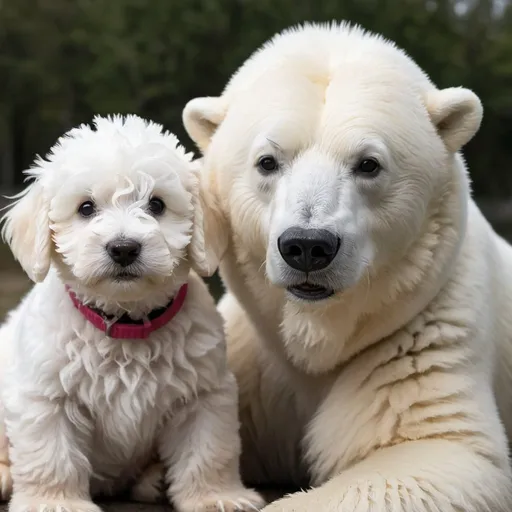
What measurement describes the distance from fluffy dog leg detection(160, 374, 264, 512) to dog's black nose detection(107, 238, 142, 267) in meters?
0.48

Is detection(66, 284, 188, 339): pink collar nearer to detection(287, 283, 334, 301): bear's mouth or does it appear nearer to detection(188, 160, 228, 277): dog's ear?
detection(188, 160, 228, 277): dog's ear

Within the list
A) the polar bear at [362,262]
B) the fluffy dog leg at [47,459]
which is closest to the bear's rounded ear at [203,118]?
the polar bear at [362,262]

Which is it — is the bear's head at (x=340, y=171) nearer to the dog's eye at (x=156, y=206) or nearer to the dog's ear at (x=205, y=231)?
the dog's ear at (x=205, y=231)

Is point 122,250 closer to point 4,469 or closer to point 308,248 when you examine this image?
point 308,248

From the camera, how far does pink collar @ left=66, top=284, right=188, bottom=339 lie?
237cm

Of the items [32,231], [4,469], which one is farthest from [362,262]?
[4,469]

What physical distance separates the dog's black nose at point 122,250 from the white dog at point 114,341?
30mm

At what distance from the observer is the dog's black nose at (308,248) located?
85.6 inches

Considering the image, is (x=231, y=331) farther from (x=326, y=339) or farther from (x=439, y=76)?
(x=439, y=76)

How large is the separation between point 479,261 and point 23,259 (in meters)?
1.31

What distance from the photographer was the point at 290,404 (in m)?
2.89

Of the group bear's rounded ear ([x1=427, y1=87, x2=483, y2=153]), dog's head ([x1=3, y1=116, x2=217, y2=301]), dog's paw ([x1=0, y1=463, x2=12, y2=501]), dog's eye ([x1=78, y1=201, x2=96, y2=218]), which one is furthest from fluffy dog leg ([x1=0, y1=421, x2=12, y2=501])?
bear's rounded ear ([x1=427, y1=87, x2=483, y2=153])

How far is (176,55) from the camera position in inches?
267

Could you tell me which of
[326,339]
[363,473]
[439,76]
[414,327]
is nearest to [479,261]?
[414,327]
